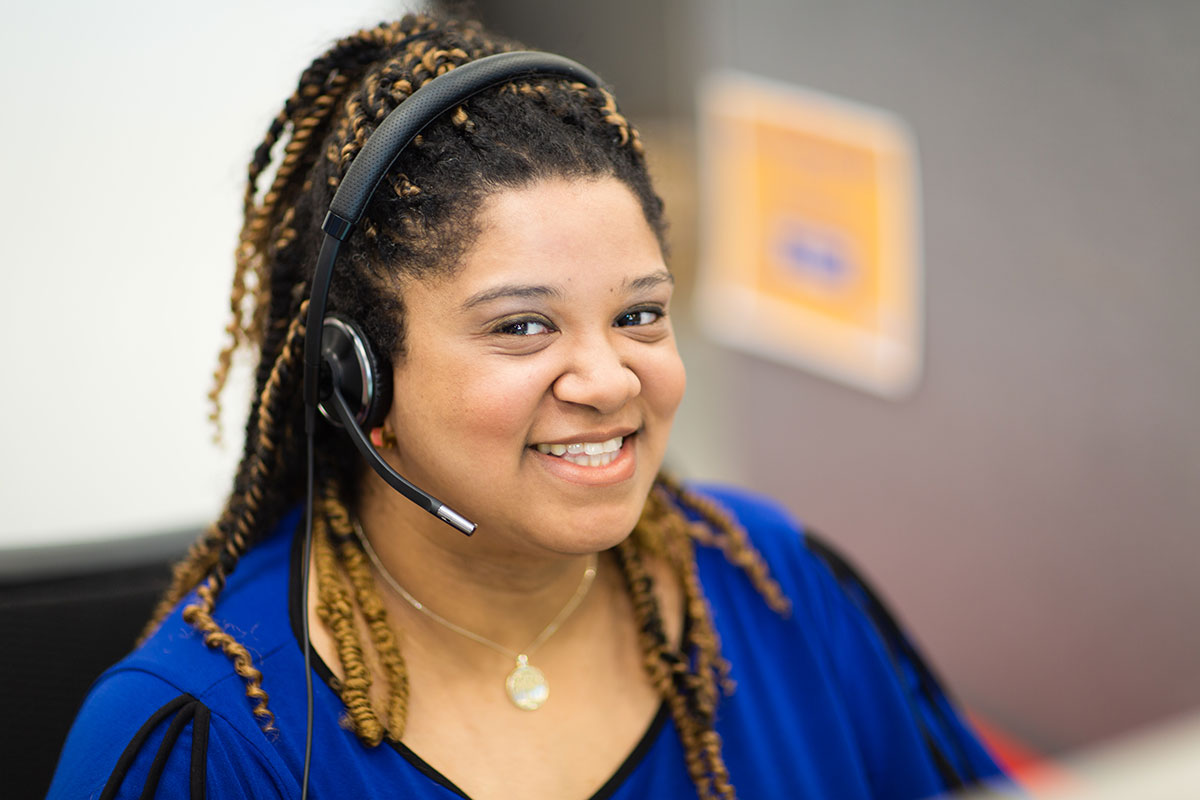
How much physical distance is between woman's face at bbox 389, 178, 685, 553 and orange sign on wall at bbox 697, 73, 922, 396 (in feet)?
3.37

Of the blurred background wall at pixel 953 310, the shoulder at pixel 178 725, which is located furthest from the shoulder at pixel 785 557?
the shoulder at pixel 178 725

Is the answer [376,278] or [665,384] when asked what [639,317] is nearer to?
[665,384]

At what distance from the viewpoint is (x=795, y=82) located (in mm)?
1958

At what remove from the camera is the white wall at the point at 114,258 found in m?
1.32

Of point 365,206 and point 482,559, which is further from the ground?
point 365,206

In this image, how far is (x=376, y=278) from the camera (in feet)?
3.02

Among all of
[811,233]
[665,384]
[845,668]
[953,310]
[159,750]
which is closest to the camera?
[159,750]

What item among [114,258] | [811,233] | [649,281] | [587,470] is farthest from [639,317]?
[811,233]

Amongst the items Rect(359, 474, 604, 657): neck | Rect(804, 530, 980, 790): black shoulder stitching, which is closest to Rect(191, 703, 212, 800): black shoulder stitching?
Rect(359, 474, 604, 657): neck

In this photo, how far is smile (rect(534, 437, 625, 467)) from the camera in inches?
35.3

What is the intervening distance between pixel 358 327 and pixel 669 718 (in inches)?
18.7

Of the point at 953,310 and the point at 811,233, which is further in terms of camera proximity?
the point at 811,233

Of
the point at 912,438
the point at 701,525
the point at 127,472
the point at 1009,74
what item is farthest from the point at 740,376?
the point at 127,472

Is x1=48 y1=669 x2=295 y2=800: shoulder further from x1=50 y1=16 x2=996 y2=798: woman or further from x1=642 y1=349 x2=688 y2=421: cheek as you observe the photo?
x1=642 y1=349 x2=688 y2=421: cheek
